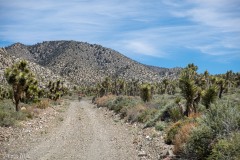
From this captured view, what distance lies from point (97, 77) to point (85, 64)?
1240 centimetres

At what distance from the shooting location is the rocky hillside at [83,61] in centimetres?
14725

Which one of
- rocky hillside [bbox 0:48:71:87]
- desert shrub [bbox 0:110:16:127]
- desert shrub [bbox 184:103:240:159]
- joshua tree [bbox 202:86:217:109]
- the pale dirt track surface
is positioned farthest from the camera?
rocky hillside [bbox 0:48:71:87]

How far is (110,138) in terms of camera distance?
18.2 m

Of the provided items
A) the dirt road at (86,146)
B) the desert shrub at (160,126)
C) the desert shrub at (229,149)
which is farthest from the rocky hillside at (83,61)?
the desert shrub at (229,149)

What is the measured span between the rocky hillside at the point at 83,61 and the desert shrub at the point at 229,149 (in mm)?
133453

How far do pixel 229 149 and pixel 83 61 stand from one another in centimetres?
14716

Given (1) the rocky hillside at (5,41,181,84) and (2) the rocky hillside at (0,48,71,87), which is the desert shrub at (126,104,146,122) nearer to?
(2) the rocky hillside at (0,48,71,87)

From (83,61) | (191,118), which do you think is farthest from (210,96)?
(83,61)

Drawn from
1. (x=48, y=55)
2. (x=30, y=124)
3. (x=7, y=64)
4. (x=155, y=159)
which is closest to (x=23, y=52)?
(x=48, y=55)

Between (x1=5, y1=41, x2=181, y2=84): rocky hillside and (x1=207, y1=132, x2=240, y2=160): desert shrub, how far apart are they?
133 meters

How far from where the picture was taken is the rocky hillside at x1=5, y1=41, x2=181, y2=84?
5797 inches

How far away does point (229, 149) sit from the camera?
25.8 feet

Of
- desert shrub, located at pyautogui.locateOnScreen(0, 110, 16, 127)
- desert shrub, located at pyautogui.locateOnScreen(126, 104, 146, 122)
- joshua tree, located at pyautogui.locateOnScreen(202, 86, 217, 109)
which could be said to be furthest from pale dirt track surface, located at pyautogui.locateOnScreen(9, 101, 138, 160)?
joshua tree, located at pyautogui.locateOnScreen(202, 86, 217, 109)

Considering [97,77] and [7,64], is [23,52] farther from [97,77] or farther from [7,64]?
[7,64]
